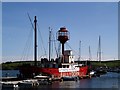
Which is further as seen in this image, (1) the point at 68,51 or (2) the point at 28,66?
(1) the point at 68,51

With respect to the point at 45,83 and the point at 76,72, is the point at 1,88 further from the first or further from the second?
the point at 76,72

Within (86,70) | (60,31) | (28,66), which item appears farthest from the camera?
(86,70)

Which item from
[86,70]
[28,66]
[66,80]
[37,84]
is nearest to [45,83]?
[37,84]

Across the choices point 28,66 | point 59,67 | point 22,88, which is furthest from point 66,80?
point 22,88

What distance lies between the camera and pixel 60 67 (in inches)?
3462

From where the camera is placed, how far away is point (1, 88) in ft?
193

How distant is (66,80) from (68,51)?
42.1 ft

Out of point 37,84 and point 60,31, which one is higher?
point 60,31

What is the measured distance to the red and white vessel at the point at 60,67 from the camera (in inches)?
3049

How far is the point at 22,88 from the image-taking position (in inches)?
2363

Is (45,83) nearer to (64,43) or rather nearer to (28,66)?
(28,66)

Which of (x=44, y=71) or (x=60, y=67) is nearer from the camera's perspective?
(x=44, y=71)

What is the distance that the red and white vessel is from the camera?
77.4 meters

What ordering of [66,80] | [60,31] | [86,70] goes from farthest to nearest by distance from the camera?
[86,70], [60,31], [66,80]
